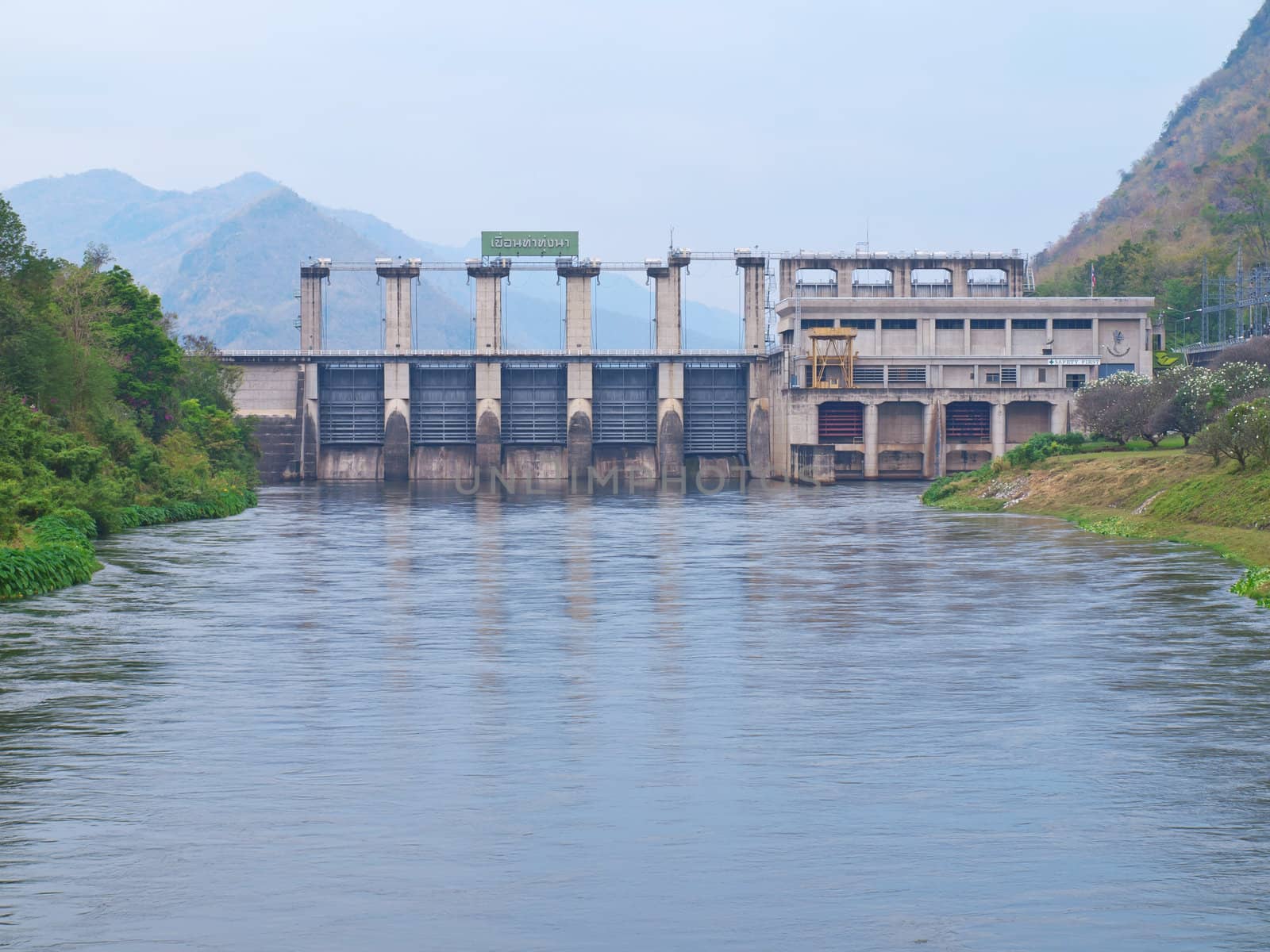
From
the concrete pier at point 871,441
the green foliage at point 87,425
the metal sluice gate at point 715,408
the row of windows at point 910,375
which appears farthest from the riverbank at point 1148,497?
the metal sluice gate at point 715,408

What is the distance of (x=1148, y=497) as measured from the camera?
74.8 metres

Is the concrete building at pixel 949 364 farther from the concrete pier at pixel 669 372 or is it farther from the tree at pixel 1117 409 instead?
the tree at pixel 1117 409

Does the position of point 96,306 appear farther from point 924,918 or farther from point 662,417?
point 924,918

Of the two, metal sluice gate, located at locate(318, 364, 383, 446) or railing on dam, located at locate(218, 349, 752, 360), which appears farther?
metal sluice gate, located at locate(318, 364, 383, 446)

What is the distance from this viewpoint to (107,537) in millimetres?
71188

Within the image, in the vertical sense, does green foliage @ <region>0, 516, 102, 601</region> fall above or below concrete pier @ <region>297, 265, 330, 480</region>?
below

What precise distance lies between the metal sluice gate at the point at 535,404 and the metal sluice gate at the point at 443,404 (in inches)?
142

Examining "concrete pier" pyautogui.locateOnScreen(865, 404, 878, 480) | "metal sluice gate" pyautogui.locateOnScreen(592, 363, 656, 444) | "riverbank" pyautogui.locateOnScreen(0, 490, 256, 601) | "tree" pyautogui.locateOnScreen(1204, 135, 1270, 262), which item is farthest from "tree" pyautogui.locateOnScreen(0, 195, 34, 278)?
"tree" pyautogui.locateOnScreen(1204, 135, 1270, 262)

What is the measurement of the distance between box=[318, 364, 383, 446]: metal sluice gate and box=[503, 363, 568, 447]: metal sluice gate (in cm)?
1287

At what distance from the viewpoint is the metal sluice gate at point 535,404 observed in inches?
6078

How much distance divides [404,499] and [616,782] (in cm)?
9422

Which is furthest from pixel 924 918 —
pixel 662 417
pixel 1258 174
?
pixel 1258 174

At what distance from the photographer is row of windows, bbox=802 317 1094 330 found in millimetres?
148500

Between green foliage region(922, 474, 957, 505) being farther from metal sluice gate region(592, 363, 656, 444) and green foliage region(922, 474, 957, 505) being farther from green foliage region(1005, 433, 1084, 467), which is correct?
metal sluice gate region(592, 363, 656, 444)
